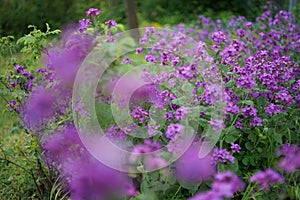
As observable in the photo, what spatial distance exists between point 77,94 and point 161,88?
1.51 feet

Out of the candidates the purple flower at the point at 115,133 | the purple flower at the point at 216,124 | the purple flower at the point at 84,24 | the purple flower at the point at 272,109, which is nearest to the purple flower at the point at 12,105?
the purple flower at the point at 84,24

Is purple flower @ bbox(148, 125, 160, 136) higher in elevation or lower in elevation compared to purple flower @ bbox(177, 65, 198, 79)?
lower

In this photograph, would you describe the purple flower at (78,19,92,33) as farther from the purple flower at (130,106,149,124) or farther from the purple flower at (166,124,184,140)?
the purple flower at (166,124,184,140)

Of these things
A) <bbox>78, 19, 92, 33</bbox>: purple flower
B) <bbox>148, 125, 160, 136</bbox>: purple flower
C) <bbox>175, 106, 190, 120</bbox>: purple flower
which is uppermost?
<bbox>78, 19, 92, 33</bbox>: purple flower

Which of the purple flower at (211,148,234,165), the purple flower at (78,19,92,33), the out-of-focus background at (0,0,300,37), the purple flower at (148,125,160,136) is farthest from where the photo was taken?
the out-of-focus background at (0,0,300,37)

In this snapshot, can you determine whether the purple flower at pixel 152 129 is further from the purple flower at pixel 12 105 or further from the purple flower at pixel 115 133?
the purple flower at pixel 12 105

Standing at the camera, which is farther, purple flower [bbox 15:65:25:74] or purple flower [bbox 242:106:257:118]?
purple flower [bbox 15:65:25:74]

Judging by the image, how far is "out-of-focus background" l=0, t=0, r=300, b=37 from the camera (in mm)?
7863

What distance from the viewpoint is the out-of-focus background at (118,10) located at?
786 cm

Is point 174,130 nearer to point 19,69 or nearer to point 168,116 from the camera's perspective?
point 168,116

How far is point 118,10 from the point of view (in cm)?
843

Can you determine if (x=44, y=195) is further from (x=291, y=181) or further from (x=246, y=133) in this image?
(x=291, y=181)

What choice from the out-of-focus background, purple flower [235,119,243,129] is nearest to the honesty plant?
purple flower [235,119,243,129]

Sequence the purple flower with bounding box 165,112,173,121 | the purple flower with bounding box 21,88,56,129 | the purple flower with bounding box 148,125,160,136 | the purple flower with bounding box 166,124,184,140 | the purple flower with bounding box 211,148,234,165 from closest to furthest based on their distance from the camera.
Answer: the purple flower with bounding box 166,124,184,140 < the purple flower with bounding box 211,148,234,165 < the purple flower with bounding box 148,125,160,136 < the purple flower with bounding box 165,112,173,121 < the purple flower with bounding box 21,88,56,129
